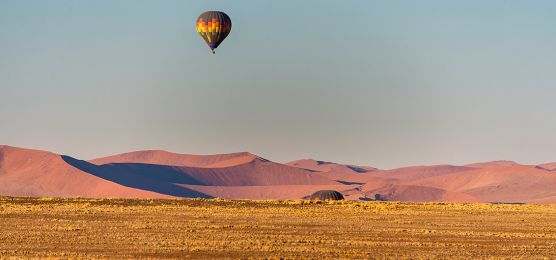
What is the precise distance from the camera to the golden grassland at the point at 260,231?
1228 inches

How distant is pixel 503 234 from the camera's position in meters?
40.8

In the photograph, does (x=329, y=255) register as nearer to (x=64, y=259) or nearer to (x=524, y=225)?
(x=64, y=259)

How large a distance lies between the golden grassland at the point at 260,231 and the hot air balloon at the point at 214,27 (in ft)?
39.6

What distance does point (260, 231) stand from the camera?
3966 cm

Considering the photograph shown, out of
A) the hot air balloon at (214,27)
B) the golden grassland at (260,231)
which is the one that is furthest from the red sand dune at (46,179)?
the golden grassland at (260,231)

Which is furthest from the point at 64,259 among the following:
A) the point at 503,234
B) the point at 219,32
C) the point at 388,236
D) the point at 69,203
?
the point at 219,32

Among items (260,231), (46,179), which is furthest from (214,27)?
(46,179)

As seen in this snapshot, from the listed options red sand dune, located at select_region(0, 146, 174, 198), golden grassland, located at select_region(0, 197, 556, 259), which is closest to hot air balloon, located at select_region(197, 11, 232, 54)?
golden grassland, located at select_region(0, 197, 556, 259)

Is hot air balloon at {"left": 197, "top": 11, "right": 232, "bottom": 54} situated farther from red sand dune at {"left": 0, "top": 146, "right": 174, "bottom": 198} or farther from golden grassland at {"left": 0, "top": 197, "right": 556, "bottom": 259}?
red sand dune at {"left": 0, "top": 146, "right": 174, "bottom": 198}

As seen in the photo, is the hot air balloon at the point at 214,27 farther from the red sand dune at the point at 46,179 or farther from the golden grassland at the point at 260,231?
the red sand dune at the point at 46,179

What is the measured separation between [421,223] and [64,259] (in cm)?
2312

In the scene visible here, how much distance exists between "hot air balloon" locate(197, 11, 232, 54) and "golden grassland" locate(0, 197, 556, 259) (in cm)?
1206

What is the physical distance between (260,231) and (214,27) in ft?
99.2

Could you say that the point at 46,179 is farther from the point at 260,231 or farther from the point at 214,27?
the point at 260,231
